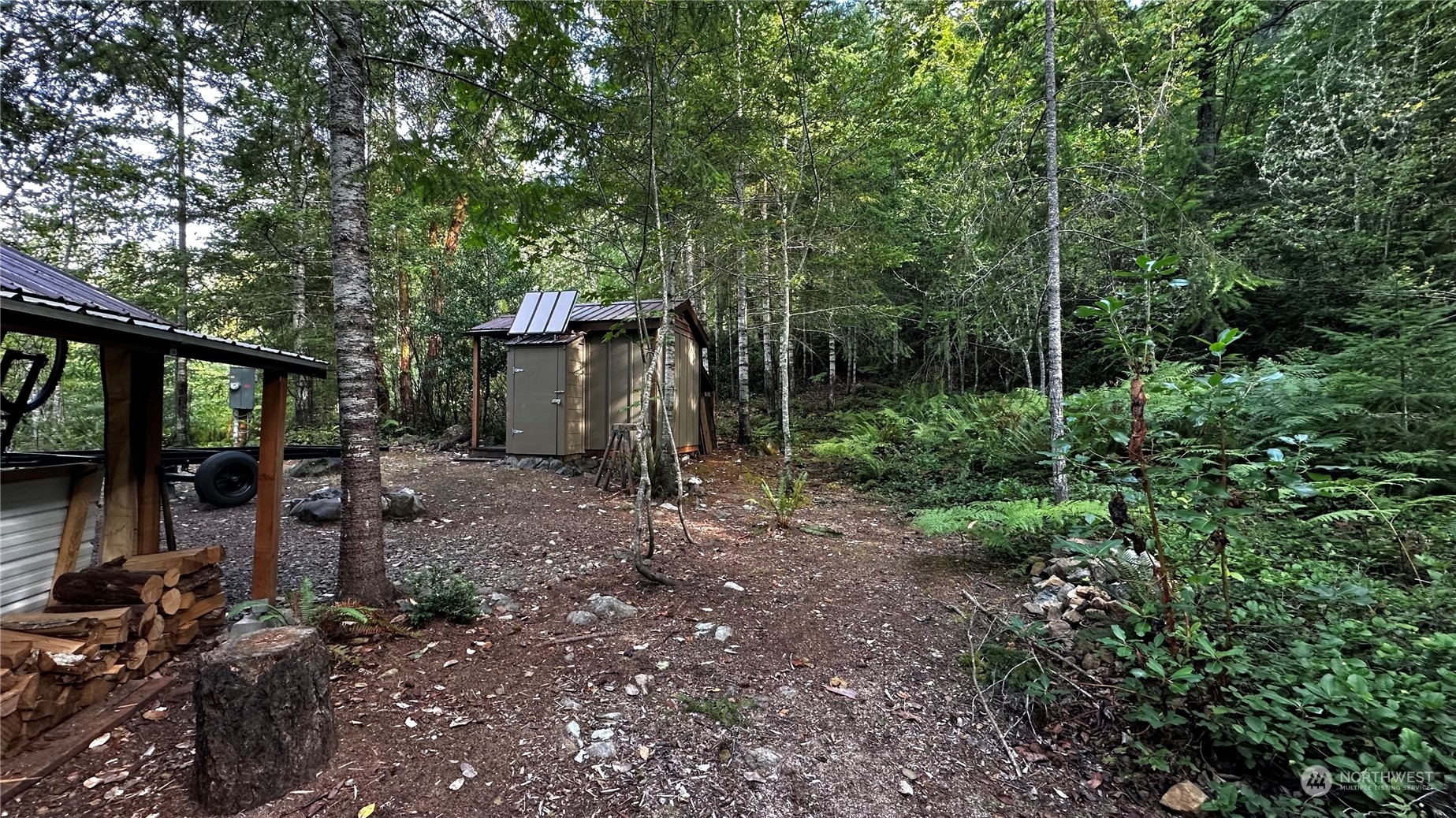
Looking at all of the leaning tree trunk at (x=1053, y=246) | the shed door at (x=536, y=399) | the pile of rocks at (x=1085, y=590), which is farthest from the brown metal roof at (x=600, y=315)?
the pile of rocks at (x=1085, y=590)

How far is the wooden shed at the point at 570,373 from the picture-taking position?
890cm

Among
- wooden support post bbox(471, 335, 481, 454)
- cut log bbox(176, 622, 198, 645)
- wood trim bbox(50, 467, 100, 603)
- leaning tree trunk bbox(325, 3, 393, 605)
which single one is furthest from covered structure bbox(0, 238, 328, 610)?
wooden support post bbox(471, 335, 481, 454)

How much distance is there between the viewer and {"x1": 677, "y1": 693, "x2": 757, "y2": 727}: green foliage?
8.20ft

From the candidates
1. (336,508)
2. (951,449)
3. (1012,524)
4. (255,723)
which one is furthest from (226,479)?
(951,449)

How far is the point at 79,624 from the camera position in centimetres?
250

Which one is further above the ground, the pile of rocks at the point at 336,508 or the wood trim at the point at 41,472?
the wood trim at the point at 41,472

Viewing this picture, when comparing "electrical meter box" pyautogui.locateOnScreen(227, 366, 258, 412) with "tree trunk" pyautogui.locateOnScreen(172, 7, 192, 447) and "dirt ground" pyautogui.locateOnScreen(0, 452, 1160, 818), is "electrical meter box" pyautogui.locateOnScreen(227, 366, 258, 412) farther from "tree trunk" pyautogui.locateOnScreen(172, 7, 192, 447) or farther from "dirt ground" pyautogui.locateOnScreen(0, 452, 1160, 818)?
"dirt ground" pyautogui.locateOnScreen(0, 452, 1160, 818)

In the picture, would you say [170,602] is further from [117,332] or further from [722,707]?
[722,707]

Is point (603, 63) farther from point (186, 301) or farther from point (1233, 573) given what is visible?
point (186, 301)

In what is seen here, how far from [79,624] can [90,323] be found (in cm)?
150

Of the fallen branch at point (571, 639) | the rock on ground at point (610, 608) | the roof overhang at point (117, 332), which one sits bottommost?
the fallen branch at point (571, 639)

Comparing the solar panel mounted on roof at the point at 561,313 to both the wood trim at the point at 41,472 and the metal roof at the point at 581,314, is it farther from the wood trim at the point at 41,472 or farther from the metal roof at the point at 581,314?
the wood trim at the point at 41,472

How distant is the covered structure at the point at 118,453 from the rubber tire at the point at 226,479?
2.61 meters

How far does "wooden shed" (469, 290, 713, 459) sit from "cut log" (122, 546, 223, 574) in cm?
563
